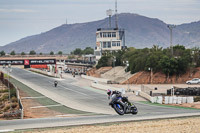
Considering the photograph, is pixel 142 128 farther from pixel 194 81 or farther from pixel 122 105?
pixel 194 81

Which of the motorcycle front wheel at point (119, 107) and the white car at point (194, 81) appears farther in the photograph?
the white car at point (194, 81)

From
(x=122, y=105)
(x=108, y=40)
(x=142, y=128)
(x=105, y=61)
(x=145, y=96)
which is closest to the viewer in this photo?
(x=142, y=128)

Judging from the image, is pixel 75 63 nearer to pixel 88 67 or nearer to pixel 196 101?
pixel 88 67

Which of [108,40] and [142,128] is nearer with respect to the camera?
[142,128]

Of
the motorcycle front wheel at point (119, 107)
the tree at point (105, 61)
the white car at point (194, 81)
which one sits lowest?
the white car at point (194, 81)

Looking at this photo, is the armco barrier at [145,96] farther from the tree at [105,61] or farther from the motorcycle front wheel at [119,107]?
the tree at [105,61]

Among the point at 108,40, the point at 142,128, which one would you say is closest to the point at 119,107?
the point at 142,128

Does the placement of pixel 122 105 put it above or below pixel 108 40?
below

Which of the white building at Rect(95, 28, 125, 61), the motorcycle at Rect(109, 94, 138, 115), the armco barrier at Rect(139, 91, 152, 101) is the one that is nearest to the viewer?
the motorcycle at Rect(109, 94, 138, 115)

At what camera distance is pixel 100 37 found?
144 meters

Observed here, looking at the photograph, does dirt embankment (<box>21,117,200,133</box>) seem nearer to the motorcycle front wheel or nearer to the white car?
the motorcycle front wheel

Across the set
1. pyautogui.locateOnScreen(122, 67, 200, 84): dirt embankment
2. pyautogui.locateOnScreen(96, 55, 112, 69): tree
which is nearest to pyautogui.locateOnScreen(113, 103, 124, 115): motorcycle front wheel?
pyautogui.locateOnScreen(122, 67, 200, 84): dirt embankment

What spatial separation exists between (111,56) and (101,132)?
11103 centimetres

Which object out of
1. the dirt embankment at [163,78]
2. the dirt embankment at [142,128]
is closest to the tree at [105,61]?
the dirt embankment at [163,78]
